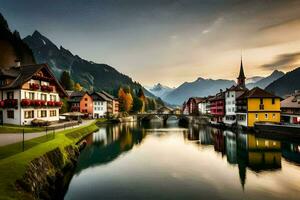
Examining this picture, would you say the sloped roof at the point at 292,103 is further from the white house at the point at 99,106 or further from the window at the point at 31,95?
the white house at the point at 99,106

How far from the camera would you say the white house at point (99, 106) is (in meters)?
124

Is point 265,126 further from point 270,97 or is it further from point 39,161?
point 39,161

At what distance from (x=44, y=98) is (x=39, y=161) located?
1470 inches

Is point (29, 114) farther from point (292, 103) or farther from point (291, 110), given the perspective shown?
point (292, 103)

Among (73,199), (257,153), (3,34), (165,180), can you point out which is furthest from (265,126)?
(3,34)

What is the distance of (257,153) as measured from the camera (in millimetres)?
43906

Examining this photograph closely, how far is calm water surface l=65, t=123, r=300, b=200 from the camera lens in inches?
927

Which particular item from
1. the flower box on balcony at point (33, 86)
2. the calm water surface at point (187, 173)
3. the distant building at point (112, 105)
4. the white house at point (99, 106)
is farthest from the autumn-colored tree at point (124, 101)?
the calm water surface at point (187, 173)

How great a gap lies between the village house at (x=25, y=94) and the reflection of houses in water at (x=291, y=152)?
49.8 metres

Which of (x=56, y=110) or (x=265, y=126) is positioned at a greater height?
(x=56, y=110)

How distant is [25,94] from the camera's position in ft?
163

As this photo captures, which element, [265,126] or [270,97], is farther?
[270,97]

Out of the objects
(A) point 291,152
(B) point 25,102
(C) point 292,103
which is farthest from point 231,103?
(B) point 25,102

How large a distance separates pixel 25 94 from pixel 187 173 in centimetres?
3760
